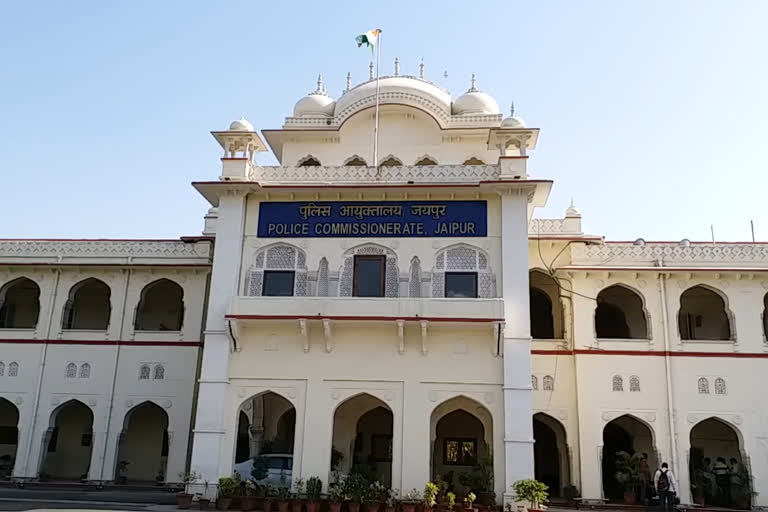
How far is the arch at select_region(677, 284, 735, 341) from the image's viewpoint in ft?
61.8

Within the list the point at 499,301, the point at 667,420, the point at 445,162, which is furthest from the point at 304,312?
the point at 667,420

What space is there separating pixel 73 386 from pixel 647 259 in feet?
49.2

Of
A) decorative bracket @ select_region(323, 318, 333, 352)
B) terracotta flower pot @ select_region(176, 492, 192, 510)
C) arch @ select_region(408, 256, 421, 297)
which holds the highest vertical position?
arch @ select_region(408, 256, 421, 297)

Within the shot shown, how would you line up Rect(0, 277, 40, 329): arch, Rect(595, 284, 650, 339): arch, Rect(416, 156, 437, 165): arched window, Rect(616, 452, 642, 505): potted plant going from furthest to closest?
Rect(0, 277, 40, 329): arch
Rect(416, 156, 437, 165): arched window
Rect(595, 284, 650, 339): arch
Rect(616, 452, 642, 505): potted plant

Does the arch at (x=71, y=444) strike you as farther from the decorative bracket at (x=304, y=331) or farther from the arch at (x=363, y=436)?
the decorative bracket at (x=304, y=331)

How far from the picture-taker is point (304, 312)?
586 inches

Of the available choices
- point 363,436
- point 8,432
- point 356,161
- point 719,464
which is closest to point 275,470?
point 363,436

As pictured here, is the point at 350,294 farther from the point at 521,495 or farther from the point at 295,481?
the point at 521,495

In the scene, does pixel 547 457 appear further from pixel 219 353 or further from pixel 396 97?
pixel 396 97

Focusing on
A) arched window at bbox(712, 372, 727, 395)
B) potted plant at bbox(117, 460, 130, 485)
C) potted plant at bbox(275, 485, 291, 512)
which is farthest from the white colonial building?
potted plant at bbox(275, 485, 291, 512)

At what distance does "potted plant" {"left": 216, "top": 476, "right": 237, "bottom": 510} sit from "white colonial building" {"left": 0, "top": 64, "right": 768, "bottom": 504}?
452 millimetres

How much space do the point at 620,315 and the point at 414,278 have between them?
712 centimetres

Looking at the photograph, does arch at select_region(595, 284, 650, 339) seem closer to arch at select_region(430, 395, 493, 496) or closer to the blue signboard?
arch at select_region(430, 395, 493, 496)

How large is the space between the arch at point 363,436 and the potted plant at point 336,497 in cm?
205
